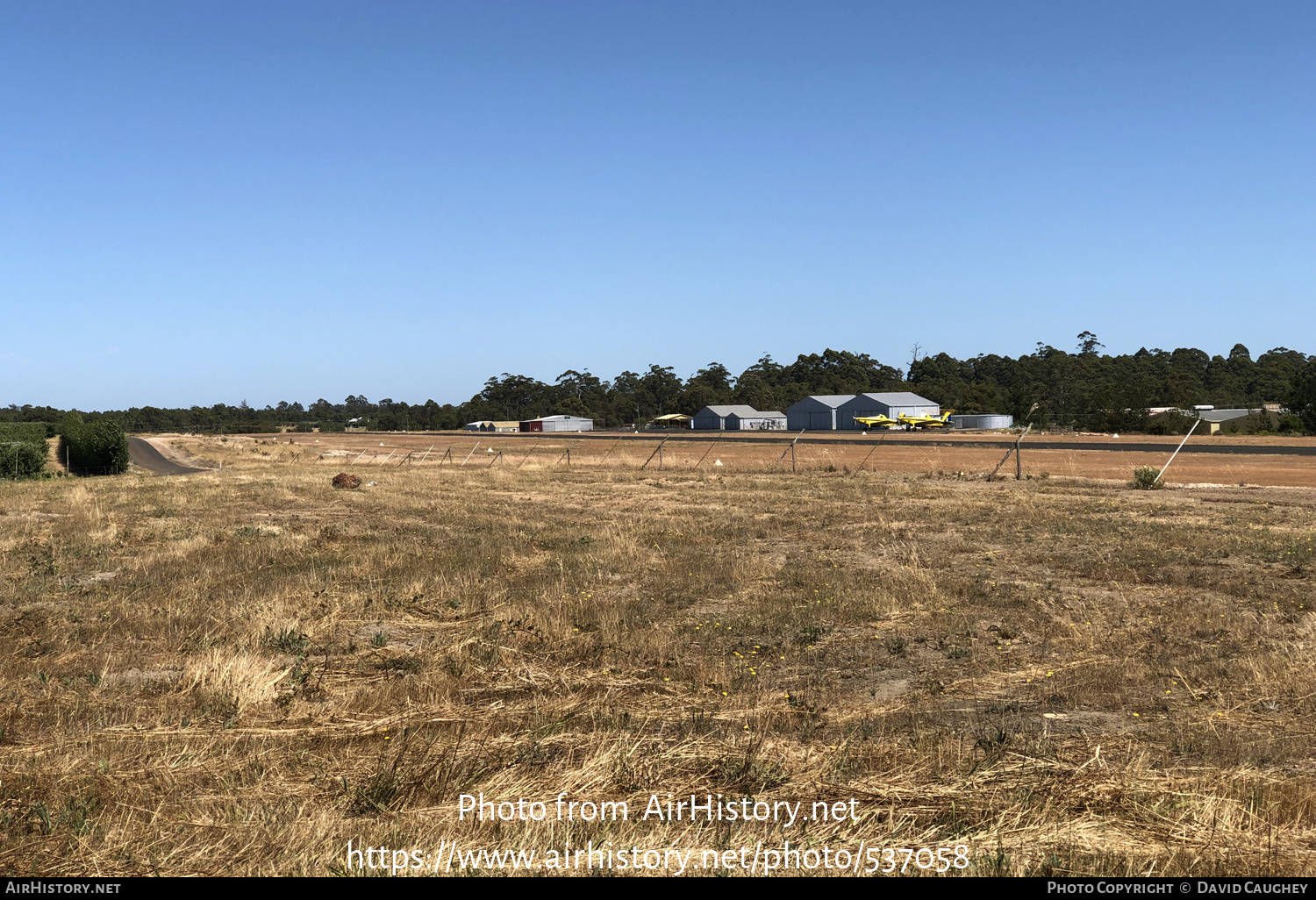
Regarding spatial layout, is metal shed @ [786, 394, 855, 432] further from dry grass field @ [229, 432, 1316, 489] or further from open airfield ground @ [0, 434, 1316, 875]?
open airfield ground @ [0, 434, 1316, 875]

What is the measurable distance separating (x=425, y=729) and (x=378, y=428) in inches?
7817

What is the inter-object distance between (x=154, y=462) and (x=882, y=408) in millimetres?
95570

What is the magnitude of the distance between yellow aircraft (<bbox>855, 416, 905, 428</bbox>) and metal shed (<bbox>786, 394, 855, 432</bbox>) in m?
5.96

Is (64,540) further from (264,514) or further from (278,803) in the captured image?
(278,803)

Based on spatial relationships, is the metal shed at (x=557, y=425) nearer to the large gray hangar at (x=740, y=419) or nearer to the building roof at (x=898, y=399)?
the large gray hangar at (x=740, y=419)

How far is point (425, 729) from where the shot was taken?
24.1 ft

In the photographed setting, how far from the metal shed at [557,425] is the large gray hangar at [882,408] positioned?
174 ft

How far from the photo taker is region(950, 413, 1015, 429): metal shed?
417 ft

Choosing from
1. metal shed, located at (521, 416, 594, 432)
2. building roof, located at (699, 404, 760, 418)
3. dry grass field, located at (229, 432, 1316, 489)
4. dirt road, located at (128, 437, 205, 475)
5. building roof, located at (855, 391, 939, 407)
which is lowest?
dirt road, located at (128, 437, 205, 475)

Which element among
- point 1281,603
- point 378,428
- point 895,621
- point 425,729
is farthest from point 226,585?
point 378,428

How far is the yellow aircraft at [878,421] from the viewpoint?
119375mm

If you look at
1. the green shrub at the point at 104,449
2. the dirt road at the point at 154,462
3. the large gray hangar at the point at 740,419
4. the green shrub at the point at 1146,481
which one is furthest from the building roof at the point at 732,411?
the green shrub at the point at 1146,481

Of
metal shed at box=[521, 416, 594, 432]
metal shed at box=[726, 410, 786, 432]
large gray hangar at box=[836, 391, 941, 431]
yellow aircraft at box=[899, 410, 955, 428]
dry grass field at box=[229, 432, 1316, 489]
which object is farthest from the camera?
metal shed at box=[521, 416, 594, 432]

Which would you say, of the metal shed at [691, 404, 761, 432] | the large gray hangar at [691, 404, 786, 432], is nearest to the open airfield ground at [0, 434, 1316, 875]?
the large gray hangar at [691, 404, 786, 432]
